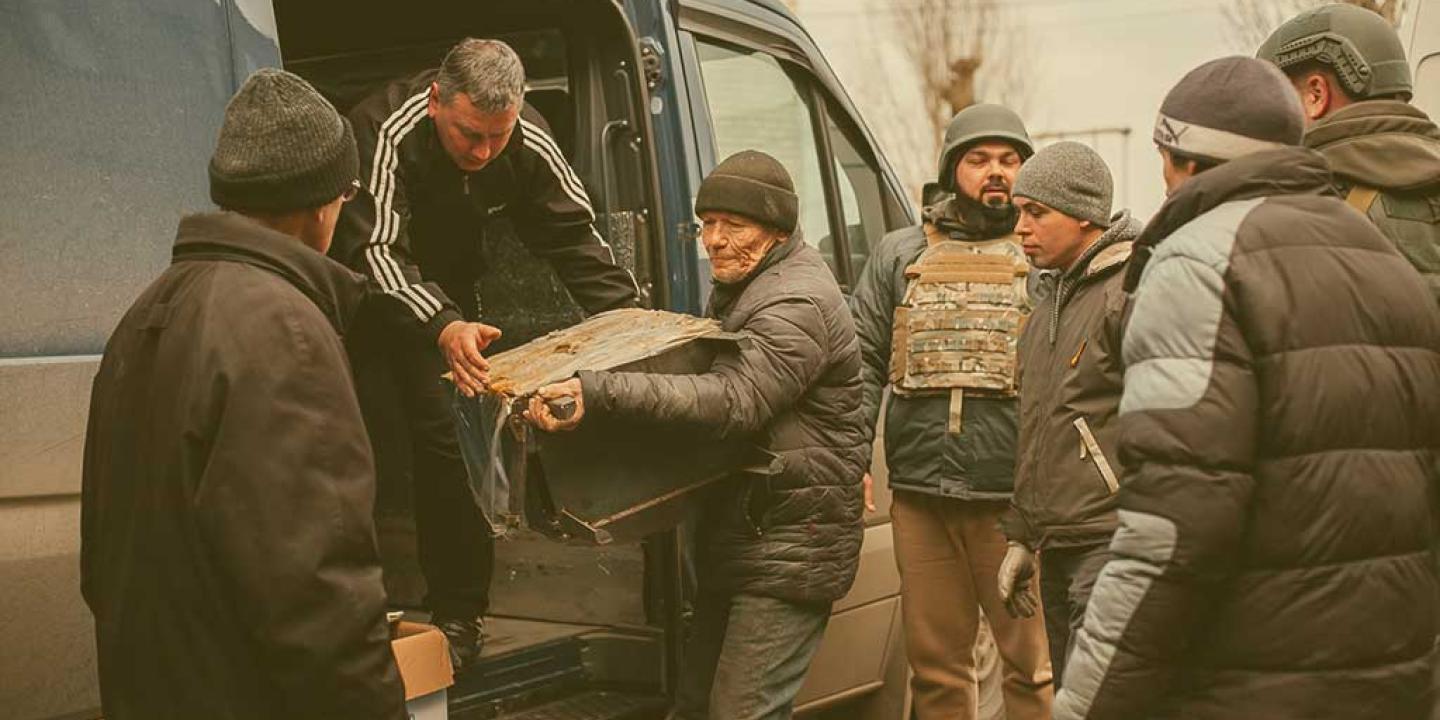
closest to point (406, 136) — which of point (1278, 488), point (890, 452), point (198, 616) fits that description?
point (890, 452)

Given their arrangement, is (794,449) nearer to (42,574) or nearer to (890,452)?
(890,452)

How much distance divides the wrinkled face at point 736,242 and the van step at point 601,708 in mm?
1216

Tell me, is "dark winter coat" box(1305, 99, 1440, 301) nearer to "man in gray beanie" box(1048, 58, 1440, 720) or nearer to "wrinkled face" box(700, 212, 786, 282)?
"man in gray beanie" box(1048, 58, 1440, 720)

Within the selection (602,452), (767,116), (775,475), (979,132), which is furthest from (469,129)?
(979,132)

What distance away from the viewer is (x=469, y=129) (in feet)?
13.9

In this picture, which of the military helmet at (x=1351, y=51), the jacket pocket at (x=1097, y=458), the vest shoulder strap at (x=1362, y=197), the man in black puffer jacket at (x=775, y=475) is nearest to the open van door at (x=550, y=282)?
the man in black puffer jacket at (x=775, y=475)

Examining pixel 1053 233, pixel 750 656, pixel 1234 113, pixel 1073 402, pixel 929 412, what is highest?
pixel 1234 113

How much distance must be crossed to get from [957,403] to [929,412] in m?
0.09

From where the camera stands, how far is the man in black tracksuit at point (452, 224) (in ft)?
13.7

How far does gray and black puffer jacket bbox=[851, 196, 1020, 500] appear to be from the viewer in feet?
15.5

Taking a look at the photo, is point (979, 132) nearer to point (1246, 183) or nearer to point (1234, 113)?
point (1234, 113)

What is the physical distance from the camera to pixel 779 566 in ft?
13.1

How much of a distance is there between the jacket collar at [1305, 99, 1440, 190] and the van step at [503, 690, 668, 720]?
2.23 meters

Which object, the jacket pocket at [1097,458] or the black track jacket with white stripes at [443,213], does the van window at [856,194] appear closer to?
the black track jacket with white stripes at [443,213]
